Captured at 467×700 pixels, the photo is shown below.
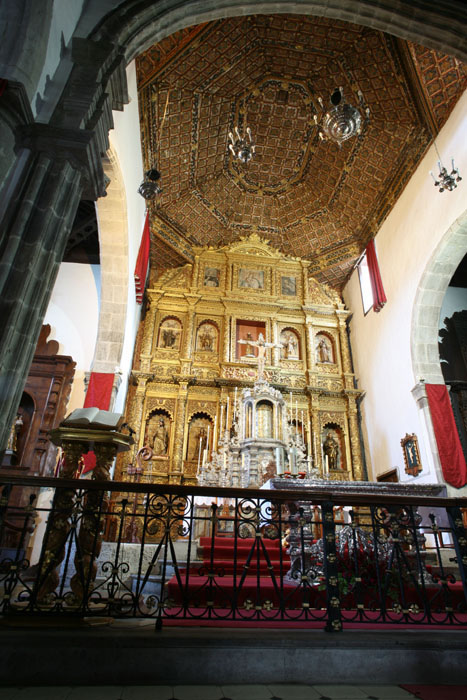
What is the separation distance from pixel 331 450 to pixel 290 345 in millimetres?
3474

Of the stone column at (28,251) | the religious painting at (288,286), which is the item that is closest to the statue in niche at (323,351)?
the religious painting at (288,286)

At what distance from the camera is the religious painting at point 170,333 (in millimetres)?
12789

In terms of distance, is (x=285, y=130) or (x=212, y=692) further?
(x=285, y=130)

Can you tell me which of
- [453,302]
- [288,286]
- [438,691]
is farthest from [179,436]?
[438,691]

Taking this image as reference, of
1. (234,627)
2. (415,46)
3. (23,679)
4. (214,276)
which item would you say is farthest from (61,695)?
(214,276)

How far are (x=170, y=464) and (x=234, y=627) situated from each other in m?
8.46

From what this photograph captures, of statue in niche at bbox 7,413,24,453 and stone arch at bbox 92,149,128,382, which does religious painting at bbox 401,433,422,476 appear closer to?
stone arch at bbox 92,149,128,382

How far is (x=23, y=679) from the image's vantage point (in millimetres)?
2254

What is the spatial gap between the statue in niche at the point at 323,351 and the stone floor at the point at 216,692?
1131 centimetres

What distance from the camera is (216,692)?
7.39 ft

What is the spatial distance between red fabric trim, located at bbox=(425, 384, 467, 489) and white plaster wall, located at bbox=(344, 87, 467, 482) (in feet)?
0.98

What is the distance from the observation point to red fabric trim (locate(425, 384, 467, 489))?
332 inches

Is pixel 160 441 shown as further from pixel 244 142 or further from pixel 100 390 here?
pixel 244 142

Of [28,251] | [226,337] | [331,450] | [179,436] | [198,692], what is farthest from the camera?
[226,337]
